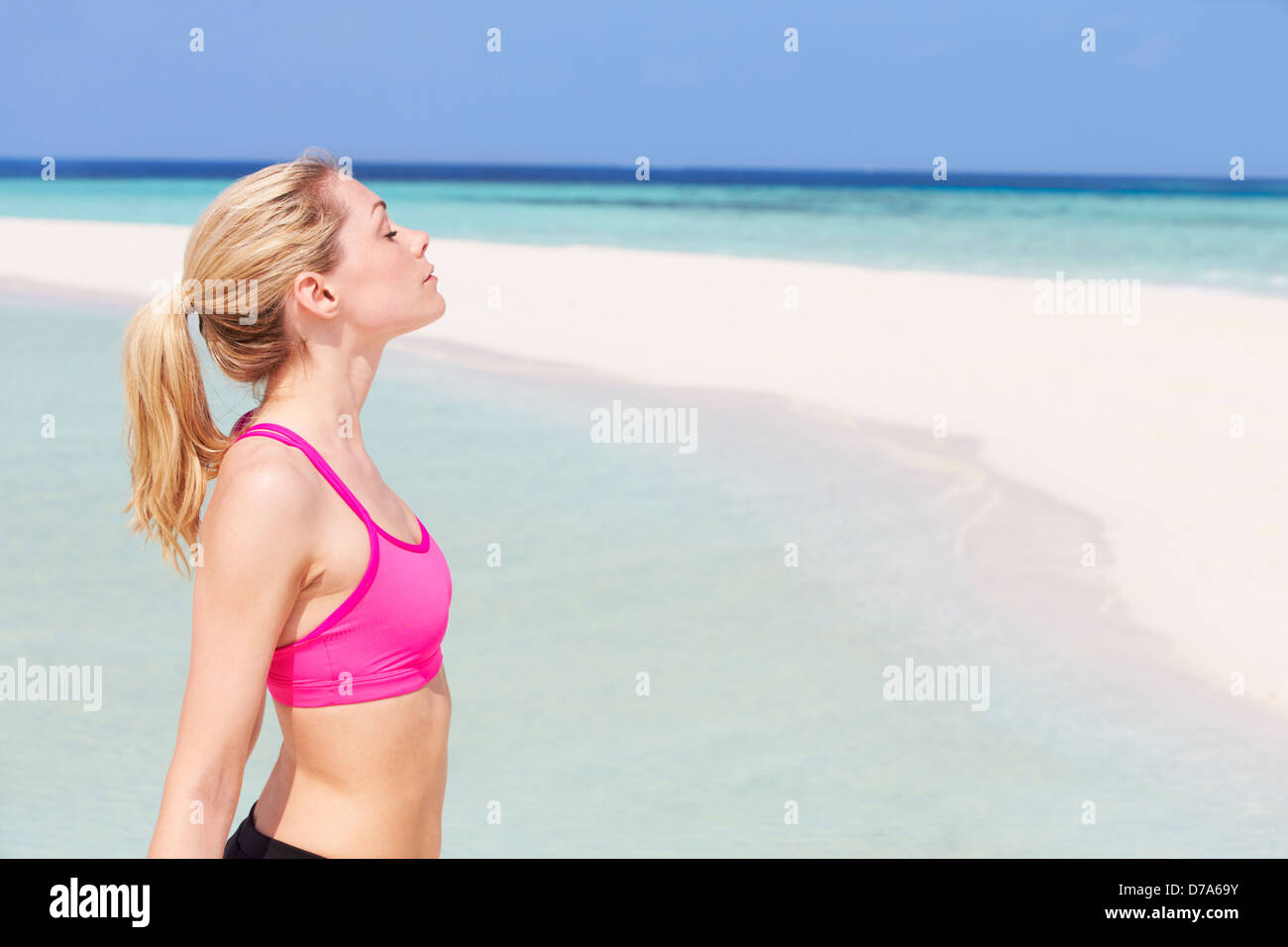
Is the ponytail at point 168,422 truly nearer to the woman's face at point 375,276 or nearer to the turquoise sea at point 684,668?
the woman's face at point 375,276

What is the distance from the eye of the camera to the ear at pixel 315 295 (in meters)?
1.93

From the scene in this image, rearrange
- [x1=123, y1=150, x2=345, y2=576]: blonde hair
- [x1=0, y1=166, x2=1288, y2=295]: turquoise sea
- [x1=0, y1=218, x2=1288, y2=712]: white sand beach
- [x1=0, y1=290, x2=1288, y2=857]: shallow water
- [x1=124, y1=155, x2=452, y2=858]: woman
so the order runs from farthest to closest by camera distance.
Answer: [x1=0, y1=166, x2=1288, y2=295]: turquoise sea, [x1=0, y1=218, x2=1288, y2=712]: white sand beach, [x1=0, y1=290, x2=1288, y2=857]: shallow water, [x1=123, y1=150, x2=345, y2=576]: blonde hair, [x1=124, y1=155, x2=452, y2=858]: woman

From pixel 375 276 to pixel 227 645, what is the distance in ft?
2.22

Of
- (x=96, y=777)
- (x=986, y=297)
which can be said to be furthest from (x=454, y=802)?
(x=986, y=297)

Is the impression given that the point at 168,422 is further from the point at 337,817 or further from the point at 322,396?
the point at 337,817

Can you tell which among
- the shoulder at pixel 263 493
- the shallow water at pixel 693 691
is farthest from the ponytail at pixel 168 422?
the shallow water at pixel 693 691

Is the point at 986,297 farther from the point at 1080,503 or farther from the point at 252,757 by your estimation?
the point at 252,757

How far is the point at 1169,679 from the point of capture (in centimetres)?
469

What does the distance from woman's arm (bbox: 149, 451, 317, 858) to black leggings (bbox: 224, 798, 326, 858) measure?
0.26 metres

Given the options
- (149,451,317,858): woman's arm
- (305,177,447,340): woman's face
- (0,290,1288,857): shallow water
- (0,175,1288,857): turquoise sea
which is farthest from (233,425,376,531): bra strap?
(0,290,1288,857): shallow water

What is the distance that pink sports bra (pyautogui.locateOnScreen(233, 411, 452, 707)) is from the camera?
6.02ft

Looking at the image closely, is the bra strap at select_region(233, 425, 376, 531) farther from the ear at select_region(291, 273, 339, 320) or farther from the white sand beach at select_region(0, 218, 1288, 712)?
the white sand beach at select_region(0, 218, 1288, 712)

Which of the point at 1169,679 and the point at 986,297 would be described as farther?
the point at 986,297
